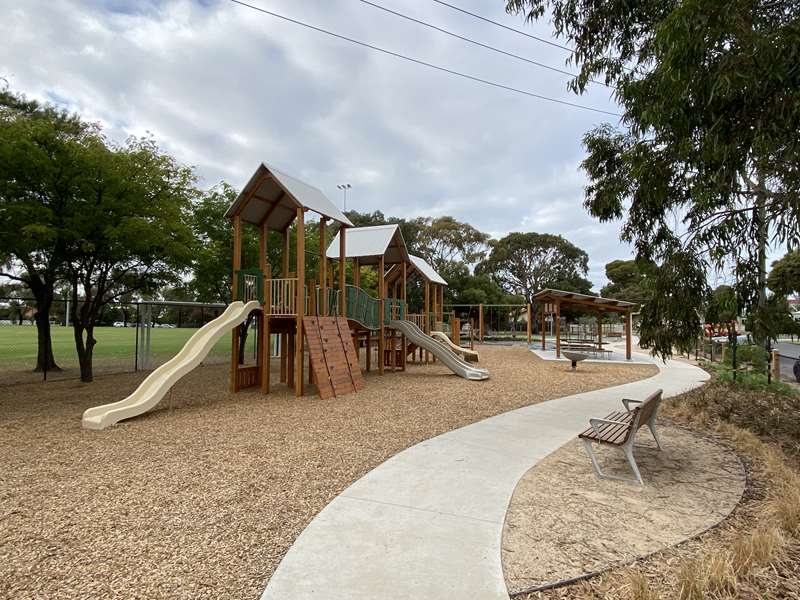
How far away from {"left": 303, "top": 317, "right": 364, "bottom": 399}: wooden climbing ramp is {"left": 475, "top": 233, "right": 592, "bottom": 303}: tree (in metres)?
41.2

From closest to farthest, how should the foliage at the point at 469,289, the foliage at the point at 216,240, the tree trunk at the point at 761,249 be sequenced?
the tree trunk at the point at 761,249 < the foliage at the point at 216,240 < the foliage at the point at 469,289

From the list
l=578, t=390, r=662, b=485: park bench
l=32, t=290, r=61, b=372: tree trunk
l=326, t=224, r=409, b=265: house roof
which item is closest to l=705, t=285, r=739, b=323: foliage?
l=578, t=390, r=662, b=485: park bench

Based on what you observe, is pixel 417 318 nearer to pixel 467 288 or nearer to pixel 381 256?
pixel 381 256

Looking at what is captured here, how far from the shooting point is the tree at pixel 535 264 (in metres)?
50.7

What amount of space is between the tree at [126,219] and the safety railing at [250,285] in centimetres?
152

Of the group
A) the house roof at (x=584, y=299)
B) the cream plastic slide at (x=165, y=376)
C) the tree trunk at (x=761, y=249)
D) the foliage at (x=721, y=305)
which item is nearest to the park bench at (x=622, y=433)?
the foliage at (x=721, y=305)

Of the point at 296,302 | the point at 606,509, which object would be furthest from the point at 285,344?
the point at 606,509

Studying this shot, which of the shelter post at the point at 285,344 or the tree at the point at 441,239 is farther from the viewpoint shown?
the tree at the point at 441,239

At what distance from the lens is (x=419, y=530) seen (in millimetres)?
3303

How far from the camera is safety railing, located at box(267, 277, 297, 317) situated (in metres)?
10.0

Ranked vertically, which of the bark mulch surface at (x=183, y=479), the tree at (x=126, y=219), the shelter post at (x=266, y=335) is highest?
the tree at (x=126, y=219)

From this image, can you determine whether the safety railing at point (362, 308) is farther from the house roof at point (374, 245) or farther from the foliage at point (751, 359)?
the foliage at point (751, 359)

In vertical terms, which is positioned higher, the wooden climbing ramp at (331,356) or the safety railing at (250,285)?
the safety railing at (250,285)

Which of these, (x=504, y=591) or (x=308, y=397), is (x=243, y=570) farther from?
(x=308, y=397)
